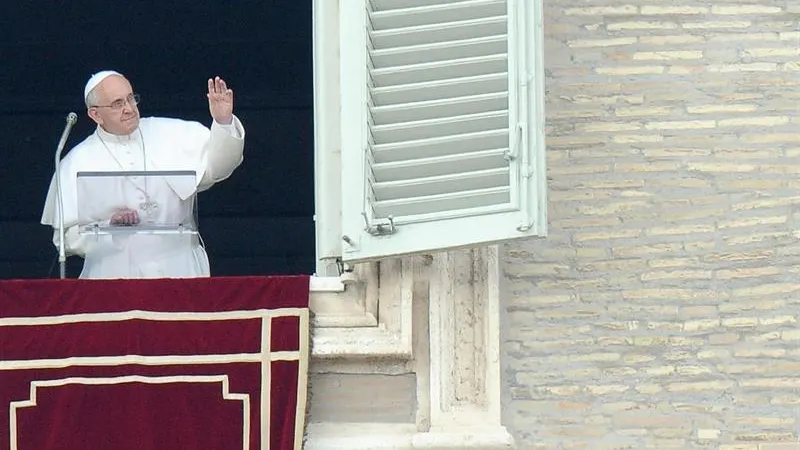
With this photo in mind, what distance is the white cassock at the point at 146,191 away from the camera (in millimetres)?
9203

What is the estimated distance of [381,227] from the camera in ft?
28.6

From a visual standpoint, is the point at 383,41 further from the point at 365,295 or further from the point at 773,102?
the point at 773,102

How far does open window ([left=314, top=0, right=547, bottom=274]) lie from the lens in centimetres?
870

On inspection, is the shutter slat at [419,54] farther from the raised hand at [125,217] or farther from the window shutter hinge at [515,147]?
the raised hand at [125,217]

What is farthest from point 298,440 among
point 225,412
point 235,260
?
point 235,260

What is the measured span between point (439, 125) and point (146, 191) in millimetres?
991

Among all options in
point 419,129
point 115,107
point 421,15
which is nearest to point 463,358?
point 419,129

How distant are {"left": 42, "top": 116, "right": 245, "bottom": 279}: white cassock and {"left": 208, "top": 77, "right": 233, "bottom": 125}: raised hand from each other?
3 cm

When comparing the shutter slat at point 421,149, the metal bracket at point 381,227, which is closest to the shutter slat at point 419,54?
the shutter slat at point 421,149

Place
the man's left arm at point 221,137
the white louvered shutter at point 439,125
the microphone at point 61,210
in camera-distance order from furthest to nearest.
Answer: the man's left arm at point 221,137 < the microphone at point 61,210 < the white louvered shutter at point 439,125

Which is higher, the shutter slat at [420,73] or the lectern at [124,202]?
the shutter slat at [420,73]

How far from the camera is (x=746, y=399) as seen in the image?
9.20 metres

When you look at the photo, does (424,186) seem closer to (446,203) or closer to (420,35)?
(446,203)

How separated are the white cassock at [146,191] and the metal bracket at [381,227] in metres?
0.78
